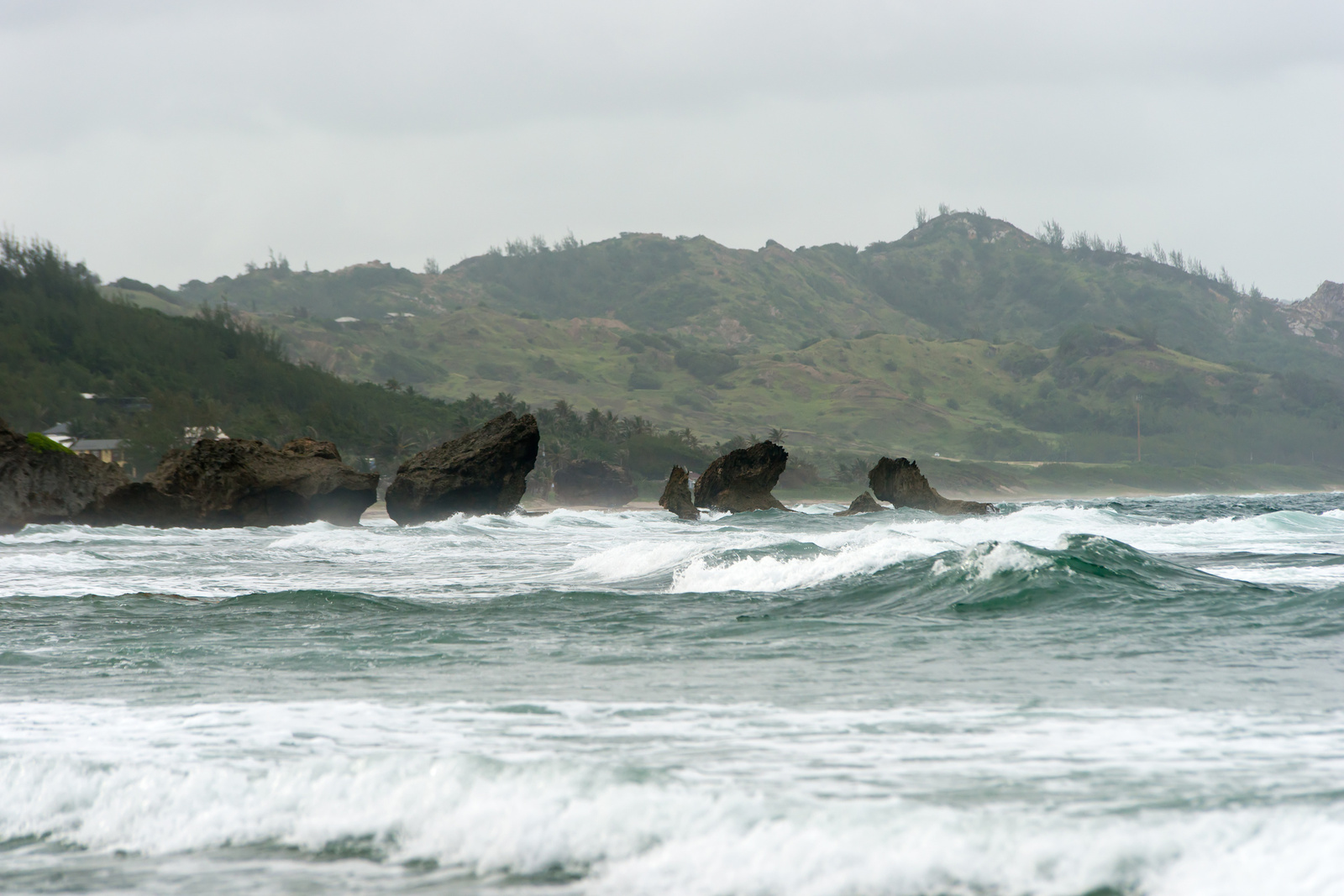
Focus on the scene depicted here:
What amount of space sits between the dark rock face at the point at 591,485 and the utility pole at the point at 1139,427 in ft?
350

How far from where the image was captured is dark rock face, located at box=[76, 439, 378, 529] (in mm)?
36156

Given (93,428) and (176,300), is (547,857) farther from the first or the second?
(176,300)

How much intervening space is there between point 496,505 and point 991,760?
40.1 m

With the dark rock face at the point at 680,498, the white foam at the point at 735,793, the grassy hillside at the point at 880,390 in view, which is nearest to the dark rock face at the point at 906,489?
the dark rock face at the point at 680,498

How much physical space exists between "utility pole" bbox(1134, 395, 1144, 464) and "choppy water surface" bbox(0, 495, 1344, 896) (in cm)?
15802

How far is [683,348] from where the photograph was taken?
199250 mm

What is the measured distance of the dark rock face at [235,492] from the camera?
1423 inches

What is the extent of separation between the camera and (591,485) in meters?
74.5

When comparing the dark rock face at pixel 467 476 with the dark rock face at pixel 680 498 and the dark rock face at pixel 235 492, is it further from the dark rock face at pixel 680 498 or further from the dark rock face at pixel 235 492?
the dark rock face at pixel 680 498

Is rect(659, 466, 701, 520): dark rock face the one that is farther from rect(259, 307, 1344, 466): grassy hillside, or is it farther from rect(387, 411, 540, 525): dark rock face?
rect(259, 307, 1344, 466): grassy hillside

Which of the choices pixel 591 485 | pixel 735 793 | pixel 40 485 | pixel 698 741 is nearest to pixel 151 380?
pixel 591 485

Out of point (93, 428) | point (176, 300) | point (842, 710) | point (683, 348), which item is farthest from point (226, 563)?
point (683, 348)

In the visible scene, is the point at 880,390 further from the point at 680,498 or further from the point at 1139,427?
the point at 680,498

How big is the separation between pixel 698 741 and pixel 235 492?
33905 millimetres
